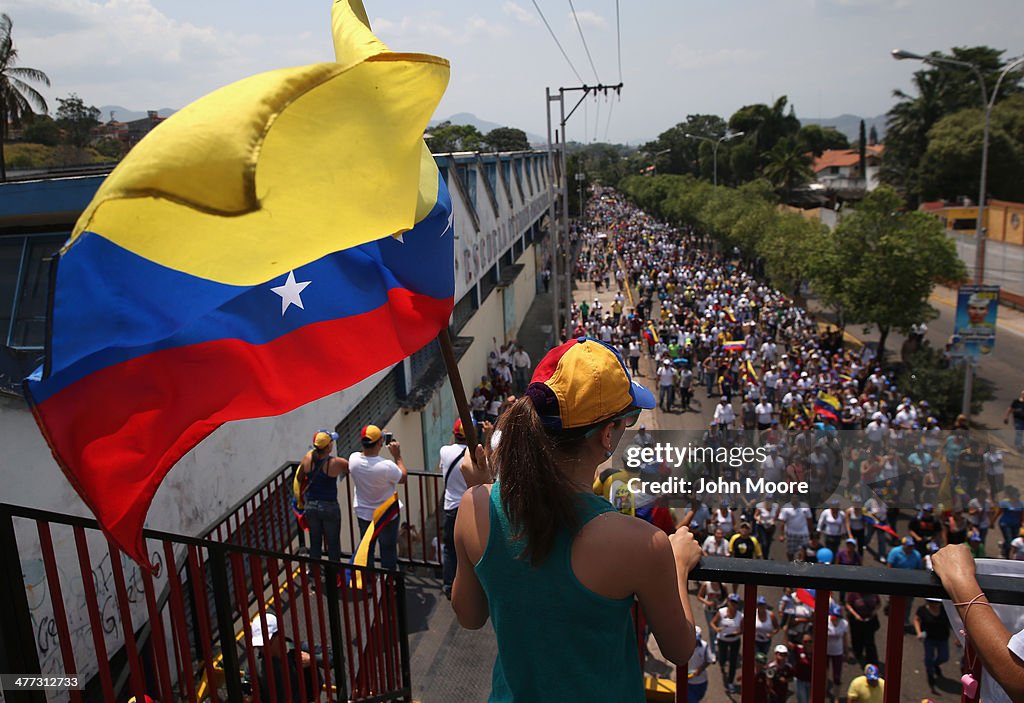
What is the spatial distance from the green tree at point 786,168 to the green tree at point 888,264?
41226 millimetres

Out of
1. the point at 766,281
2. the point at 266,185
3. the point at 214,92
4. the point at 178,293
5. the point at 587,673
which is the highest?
the point at 214,92

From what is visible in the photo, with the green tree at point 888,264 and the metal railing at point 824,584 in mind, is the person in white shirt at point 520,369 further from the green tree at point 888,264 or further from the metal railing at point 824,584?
the metal railing at point 824,584

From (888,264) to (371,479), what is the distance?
765 inches

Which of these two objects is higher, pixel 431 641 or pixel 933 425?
pixel 431 641

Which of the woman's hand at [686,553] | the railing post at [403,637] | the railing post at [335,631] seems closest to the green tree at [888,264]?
the railing post at [403,637]

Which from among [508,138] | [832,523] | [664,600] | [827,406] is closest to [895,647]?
[664,600]

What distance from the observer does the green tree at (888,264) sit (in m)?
21.2

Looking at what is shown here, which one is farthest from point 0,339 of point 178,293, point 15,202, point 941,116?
point 941,116

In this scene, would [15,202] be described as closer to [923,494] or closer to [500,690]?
[500,690]

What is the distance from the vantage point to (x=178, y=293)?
2.06 meters

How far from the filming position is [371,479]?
615cm

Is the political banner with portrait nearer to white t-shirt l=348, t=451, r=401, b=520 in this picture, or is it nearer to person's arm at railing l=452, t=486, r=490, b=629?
white t-shirt l=348, t=451, r=401, b=520

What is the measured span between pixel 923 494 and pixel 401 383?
868 centimetres

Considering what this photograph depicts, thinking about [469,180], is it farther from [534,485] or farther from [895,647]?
[534,485]
